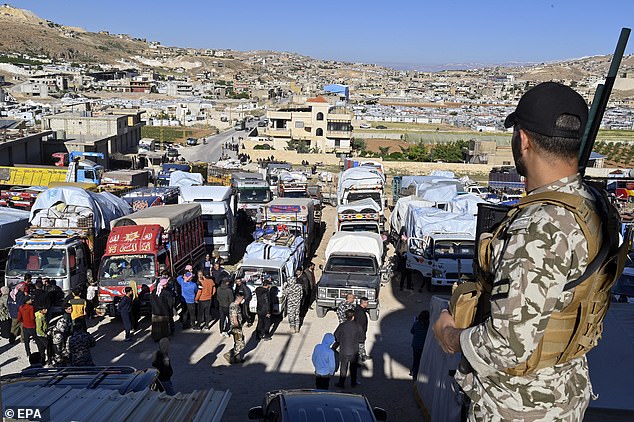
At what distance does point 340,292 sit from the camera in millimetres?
15125

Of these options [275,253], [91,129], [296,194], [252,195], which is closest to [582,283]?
[275,253]

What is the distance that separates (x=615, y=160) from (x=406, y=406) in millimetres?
72653

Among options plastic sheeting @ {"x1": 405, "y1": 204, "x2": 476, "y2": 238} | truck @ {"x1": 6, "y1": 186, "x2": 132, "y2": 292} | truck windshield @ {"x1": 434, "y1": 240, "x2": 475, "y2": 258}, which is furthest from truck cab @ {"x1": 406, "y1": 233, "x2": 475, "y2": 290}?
truck @ {"x1": 6, "y1": 186, "x2": 132, "y2": 292}

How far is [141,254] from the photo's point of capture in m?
15.2

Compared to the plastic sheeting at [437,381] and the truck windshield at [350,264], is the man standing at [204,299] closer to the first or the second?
the truck windshield at [350,264]

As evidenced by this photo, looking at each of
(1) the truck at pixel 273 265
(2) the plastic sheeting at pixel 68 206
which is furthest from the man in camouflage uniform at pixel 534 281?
(2) the plastic sheeting at pixel 68 206

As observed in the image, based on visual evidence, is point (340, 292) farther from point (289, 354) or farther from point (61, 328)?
point (61, 328)

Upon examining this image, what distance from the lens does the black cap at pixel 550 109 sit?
2.14m

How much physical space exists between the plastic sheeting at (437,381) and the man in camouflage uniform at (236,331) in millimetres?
3800

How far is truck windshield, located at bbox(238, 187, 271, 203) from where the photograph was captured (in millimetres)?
26328

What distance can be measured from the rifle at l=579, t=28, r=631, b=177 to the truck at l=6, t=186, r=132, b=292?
1418cm

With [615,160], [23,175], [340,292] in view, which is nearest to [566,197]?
[340,292]

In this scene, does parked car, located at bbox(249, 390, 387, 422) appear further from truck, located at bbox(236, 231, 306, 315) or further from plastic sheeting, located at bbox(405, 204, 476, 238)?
plastic sheeting, located at bbox(405, 204, 476, 238)

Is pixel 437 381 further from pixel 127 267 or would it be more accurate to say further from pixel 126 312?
pixel 127 267
